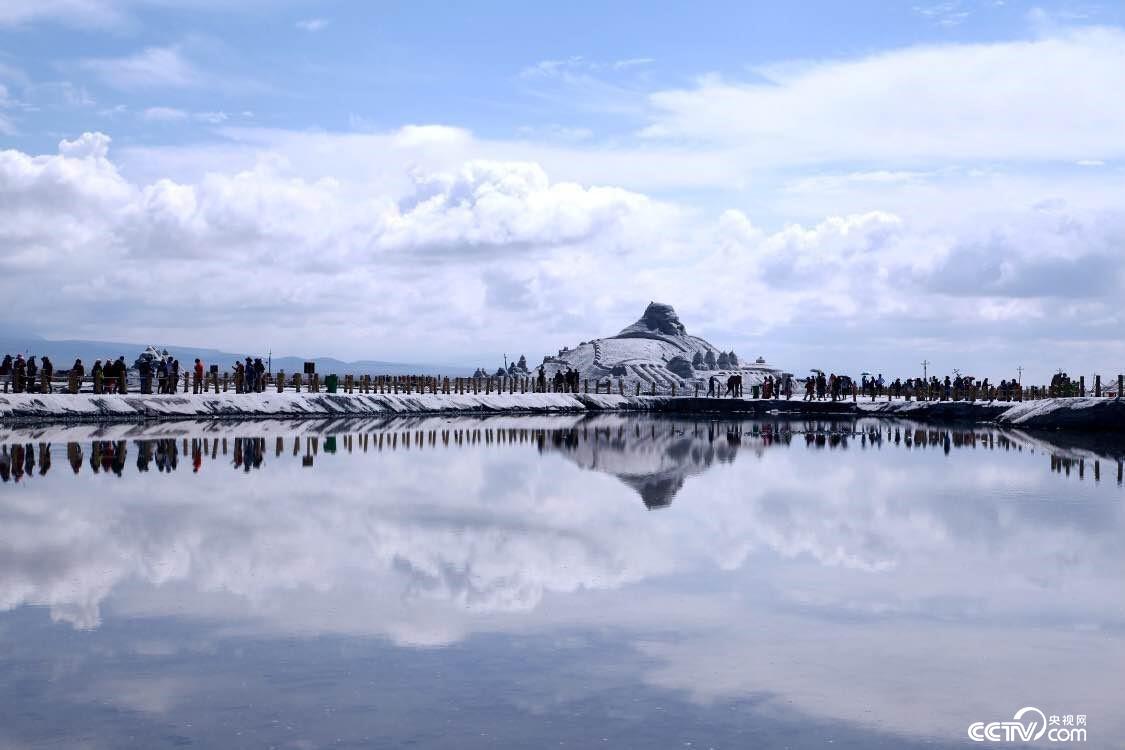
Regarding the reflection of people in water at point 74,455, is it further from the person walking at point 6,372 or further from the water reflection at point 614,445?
the person walking at point 6,372

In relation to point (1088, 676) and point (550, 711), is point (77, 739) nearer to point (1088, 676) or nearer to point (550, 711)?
point (550, 711)

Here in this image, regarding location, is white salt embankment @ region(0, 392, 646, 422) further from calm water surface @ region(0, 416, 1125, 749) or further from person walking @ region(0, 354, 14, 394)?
calm water surface @ region(0, 416, 1125, 749)

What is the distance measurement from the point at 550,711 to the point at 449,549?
8.56 m

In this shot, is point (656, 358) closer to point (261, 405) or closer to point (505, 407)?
point (505, 407)

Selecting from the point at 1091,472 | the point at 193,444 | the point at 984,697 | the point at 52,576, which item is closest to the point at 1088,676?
the point at 984,697

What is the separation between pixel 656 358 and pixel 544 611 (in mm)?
150666

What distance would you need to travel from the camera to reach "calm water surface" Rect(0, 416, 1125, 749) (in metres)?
9.66

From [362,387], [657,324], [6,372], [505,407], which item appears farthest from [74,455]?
[657,324]

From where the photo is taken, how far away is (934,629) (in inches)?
519

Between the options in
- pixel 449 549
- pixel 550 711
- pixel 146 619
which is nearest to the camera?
pixel 550 711

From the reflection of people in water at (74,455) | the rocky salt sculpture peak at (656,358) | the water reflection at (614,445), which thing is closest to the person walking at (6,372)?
the water reflection at (614,445)

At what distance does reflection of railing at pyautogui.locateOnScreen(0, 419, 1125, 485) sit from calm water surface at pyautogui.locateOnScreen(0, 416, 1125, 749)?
148 inches

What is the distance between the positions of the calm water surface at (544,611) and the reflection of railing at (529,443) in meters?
3.77

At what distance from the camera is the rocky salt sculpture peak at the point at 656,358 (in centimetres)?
15162
